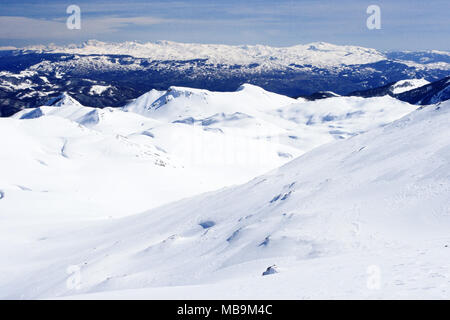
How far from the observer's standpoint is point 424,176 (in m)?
24.2

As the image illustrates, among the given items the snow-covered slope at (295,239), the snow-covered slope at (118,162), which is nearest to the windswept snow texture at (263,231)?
the snow-covered slope at (295,239)

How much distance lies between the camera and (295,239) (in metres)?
20.8

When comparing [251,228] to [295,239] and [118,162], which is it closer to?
[295,239]

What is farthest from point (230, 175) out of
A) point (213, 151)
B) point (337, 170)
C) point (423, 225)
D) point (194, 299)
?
point (194, 299)

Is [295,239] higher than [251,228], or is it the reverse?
[295,239]

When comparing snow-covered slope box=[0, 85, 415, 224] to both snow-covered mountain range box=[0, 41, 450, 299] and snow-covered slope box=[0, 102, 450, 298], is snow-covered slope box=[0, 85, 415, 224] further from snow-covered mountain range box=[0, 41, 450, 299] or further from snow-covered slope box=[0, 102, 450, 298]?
snow-covered slope box=[0, 102, 450, 298]

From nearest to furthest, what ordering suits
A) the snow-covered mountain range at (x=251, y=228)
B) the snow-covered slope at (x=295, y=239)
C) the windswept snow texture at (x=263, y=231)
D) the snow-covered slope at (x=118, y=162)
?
the snow-covered slope at (x=295, y=239), the windswept snow texture at (x=263, y=231), the snow-covered mountain range at (x=251, y=228), the snow-covered slope at (x=118, y=162)

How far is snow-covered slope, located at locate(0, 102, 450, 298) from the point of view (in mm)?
13719

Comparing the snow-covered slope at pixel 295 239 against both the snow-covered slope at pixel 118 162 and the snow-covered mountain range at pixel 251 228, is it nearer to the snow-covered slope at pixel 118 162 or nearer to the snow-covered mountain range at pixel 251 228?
the snow-covered mountain range at pixel 251 228

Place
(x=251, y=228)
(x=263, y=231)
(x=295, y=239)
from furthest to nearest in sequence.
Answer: (x=251, y=228)
(x=263, y=231)
(x=295, y=239)

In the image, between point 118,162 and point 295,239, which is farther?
point 118,162

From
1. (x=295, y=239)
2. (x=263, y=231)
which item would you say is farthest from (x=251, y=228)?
(x=295, y=239)

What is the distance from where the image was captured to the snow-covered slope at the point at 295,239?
1372 centimetres

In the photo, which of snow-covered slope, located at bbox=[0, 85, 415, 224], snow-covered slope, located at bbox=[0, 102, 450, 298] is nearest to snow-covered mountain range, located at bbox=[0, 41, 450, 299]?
Result: snow-covered slope, located at bbox=[0, 102, 450, 298]
